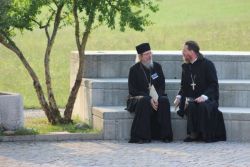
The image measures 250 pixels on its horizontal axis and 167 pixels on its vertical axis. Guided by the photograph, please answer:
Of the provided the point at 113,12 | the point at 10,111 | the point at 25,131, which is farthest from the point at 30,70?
the point at 113,12

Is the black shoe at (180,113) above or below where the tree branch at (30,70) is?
below

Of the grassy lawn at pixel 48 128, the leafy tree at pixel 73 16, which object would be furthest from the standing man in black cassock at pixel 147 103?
the grassy lawn at pixel 48 128

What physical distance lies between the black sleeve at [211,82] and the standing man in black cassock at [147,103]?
2.26ft

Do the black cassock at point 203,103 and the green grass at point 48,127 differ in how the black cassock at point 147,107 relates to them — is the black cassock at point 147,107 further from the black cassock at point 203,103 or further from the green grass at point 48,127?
the green grass at point 48,127

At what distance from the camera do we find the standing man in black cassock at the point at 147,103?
13695 millimetres

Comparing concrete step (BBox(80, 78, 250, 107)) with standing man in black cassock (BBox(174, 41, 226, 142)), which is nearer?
standing man in black cassock (BBox(174, 41, 226, 142))

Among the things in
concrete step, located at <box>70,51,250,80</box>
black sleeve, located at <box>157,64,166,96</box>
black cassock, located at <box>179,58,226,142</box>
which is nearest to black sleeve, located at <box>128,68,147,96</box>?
black sleeve, located at <box>157,64,166,96</box>

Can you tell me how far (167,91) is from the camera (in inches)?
581

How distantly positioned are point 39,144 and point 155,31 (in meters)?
14.2

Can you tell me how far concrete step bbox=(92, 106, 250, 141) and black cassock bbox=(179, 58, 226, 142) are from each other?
164mm

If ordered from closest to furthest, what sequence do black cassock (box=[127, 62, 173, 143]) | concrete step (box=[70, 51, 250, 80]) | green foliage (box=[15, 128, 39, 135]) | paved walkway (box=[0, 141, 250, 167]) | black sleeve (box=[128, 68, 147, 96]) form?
paved walkway (box=[0, 141, 250, 167]) < black cassock (box=[127, 62, 173, 143]) < green foliage (box=[15, 128, 39, 135]) < black sleeve (box=[128, 68, 147, 96]) < concrete step (box=[70, 51, 250, 80])

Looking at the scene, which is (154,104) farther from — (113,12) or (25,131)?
(25,131)

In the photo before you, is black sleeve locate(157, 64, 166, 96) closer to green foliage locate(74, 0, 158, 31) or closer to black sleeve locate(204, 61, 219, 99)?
black sleeve locate(204, 61, 219, 99)

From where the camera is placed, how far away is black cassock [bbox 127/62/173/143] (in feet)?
44.9
